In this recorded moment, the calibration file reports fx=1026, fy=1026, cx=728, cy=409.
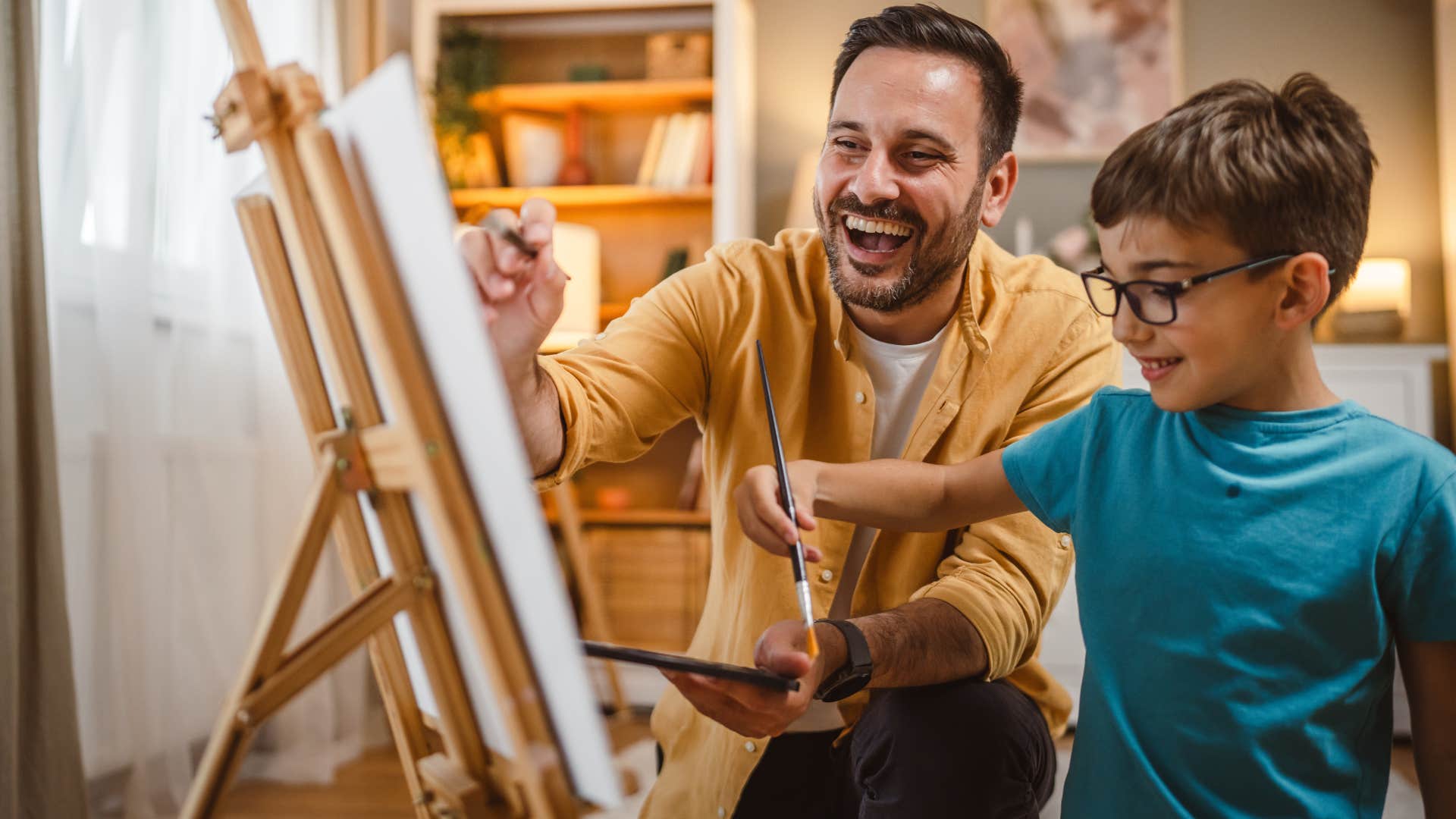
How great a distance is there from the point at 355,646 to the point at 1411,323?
3.77m

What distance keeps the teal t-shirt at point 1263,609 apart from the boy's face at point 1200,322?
0.20ft

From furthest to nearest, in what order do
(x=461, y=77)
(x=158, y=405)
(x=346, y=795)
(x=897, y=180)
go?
1. (x=461, y=77)
2. (x=346, y=795)
3. (x=158, y=405)
4. (x=897, y=180)

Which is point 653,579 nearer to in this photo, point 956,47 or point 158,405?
point 158,405

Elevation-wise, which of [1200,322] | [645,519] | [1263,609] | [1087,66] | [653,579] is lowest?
[653,579]

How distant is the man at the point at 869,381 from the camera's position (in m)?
1.22

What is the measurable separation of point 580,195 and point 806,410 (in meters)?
2.14

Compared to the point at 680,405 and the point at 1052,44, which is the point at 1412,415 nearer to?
the point at 1052,44

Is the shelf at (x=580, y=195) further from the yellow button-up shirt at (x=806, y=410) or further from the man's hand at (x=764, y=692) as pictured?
the man's hand at (x=764, y=692)

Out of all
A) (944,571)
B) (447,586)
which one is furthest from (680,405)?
(447,586)

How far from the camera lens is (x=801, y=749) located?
1.29 m

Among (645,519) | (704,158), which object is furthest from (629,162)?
(645,519)

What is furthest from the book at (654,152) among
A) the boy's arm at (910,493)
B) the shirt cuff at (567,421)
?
the boy's arm at (910,493)

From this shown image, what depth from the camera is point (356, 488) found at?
70 cm

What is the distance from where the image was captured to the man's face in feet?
4.36
